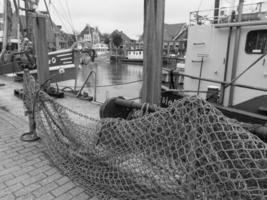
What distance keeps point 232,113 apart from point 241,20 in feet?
9.93

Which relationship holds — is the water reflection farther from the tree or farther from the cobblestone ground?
the tree

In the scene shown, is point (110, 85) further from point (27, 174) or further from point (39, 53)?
point (27, 174)

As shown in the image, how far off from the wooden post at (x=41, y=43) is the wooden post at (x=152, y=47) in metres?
2.84

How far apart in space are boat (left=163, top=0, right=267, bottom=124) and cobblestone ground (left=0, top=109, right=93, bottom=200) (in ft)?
9.36

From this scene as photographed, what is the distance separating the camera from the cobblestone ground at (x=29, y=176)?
2.39 meters

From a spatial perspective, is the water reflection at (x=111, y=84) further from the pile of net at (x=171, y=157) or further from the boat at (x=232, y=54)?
the pile of net at (x=171, y=157)

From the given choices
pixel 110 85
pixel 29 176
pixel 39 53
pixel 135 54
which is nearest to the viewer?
pixel 29 176

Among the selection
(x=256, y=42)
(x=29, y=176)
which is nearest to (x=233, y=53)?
(x=256, y=42)

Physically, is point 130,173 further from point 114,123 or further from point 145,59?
point 145,59

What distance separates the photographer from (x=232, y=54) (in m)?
5.32

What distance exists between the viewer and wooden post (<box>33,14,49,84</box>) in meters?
4.62

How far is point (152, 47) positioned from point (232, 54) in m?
3.31

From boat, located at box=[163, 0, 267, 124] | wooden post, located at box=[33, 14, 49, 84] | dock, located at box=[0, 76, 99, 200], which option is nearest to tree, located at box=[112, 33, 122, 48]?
boat, located at box=[163, 0, 267, 124]

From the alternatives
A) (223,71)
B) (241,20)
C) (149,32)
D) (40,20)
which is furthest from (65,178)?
(241,20)
